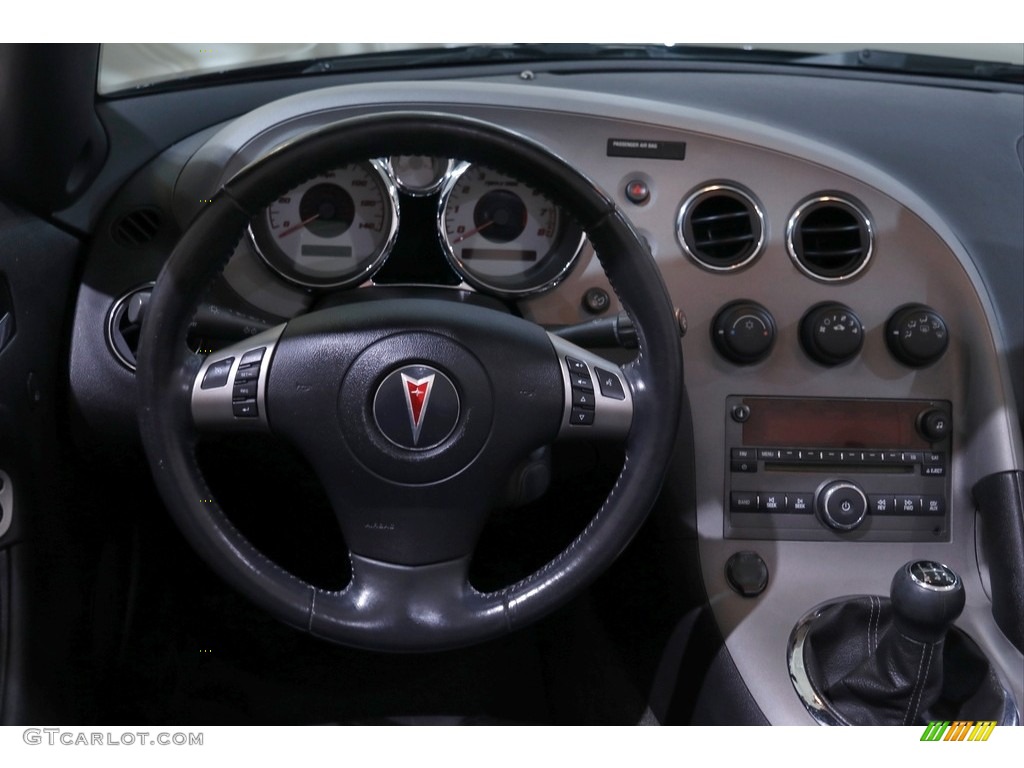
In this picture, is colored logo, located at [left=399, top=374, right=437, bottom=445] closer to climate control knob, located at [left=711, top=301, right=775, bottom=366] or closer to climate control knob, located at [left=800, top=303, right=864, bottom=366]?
climate control knob, located at [left=711, top=301, right=775, bottom=366]

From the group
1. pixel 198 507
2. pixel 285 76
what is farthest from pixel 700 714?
pixel 285 76

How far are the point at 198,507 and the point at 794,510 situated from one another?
862 millimetres

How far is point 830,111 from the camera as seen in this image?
154 cm

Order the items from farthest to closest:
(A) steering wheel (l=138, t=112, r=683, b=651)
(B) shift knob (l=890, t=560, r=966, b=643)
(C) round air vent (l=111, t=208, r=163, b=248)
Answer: (C) round air vent (l=111, t=208, r=163, b=248), (B) shift knob (l=890, t=560, r=966, b=643), (A) steering wheel (l=138, t=112, r=683, b=651)

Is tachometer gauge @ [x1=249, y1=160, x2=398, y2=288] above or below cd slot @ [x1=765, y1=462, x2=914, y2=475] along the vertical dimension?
above

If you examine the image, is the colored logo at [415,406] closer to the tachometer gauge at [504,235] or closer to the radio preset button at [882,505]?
the tachometer gauge at [504,235]

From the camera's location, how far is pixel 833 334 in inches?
52.8

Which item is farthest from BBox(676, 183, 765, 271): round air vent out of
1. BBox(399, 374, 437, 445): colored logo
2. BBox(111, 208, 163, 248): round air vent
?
BBox(111, 208, 163, 248): round air vent

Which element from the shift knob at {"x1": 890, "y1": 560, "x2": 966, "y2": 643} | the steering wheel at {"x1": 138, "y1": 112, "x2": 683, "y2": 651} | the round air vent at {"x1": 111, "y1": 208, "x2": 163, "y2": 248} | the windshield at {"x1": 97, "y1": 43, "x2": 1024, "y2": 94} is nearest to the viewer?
the steering wheel at {"x1": 138, "y1": 112, "x2": 683, "y2": 651}

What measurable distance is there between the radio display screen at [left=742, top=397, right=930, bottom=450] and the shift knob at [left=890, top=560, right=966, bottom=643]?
0.29 metres

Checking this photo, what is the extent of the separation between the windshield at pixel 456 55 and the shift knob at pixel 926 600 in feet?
3.18

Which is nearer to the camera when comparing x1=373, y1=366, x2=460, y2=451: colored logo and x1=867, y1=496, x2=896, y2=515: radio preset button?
x1=373, y1=366, x2=460, y2=451: colored logo
